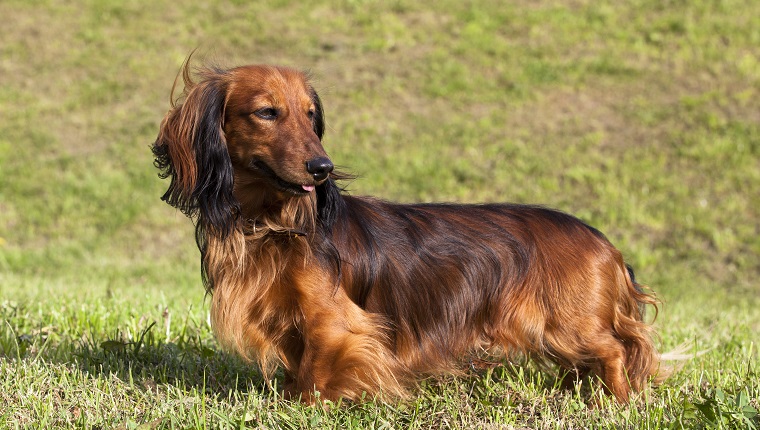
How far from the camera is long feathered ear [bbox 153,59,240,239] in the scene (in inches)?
135

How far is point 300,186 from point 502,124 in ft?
33.8

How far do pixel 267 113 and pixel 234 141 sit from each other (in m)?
0.20

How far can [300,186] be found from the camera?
3.27 meters

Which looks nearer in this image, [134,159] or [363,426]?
[363,426]

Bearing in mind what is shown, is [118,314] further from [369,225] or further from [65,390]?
[369,225]

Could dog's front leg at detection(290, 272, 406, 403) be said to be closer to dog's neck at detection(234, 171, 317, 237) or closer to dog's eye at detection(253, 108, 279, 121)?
dog's neck at detection(234, 171, 317, 237)

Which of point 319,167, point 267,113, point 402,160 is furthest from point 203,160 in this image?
point 402,160

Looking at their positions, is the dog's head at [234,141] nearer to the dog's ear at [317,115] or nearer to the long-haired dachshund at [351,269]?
the long-haired dachshund at [351,269]

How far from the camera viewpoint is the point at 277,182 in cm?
332

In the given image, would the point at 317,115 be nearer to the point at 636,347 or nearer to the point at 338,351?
the point at 338,351

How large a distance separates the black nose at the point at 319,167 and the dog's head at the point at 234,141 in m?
0.05

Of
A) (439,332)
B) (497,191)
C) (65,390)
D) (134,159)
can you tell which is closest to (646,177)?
(497,191)

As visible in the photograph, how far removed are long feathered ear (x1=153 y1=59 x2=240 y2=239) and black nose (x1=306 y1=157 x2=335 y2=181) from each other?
0.42 metres

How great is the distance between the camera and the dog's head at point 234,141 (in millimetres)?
3350
